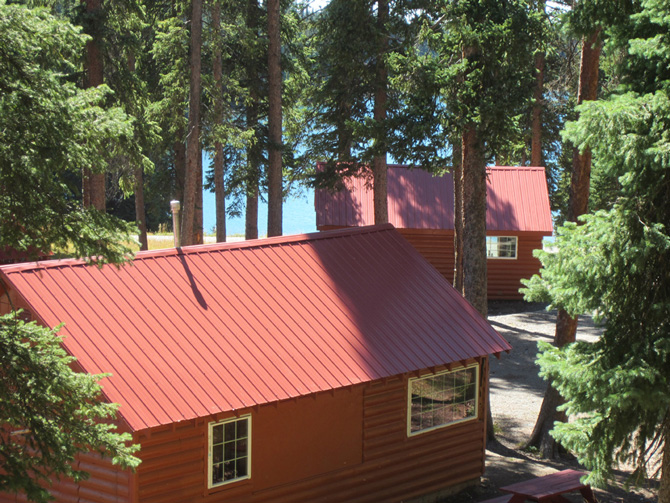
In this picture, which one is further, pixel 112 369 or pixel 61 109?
pixel 112 369

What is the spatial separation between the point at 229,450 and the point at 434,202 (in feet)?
59.3

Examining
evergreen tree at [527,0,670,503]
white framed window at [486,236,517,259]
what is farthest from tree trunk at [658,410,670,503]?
white framed window at [486,236,517,259]

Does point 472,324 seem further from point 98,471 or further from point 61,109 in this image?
point 61,109

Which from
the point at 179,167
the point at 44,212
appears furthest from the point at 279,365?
the point at 179,167

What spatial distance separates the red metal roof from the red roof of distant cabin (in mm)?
12974

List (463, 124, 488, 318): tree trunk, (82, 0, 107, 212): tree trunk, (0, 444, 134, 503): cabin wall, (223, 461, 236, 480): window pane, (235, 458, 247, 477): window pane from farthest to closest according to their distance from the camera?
(82, 0, 107, 212): tree trunk → (463, 124, 488, 318): tree trunk → (235, 458, 247, 477): window pane → (223, 461, 236, 480): window pane → (0, 444, 134, 503): cabin wall

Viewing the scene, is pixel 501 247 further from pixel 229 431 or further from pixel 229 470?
pixel 229 470

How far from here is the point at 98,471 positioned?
10047 mm

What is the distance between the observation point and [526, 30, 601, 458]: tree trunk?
14.1 m

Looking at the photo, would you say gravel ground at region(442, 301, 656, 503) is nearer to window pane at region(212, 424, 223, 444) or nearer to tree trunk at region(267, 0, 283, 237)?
window pane at region(212, 424, 223, 444)

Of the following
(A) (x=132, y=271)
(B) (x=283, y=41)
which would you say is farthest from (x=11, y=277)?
(B) (x=283, y=41)

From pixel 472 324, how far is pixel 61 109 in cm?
806

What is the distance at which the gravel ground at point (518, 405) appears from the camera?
13.7 metres

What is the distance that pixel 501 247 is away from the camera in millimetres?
27266
